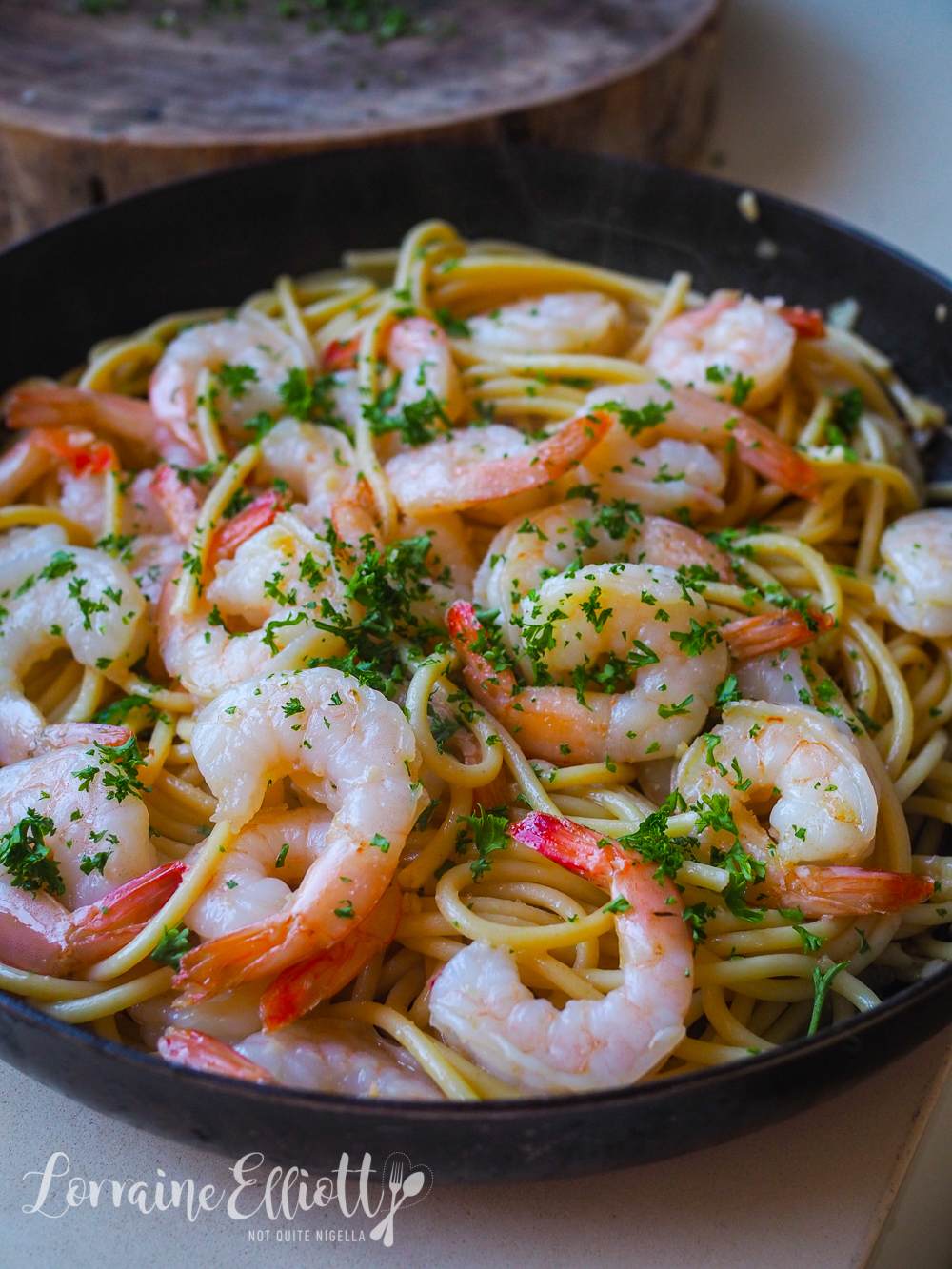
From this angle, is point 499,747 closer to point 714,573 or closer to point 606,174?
point 714,573

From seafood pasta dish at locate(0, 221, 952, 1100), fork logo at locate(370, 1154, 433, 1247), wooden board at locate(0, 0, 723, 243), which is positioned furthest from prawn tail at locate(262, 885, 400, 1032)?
wooden board at locate(0, 0, 723, 243)

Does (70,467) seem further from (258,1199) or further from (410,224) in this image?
(258,1199)


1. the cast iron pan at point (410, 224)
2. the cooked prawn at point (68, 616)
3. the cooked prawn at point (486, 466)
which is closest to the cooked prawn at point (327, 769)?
the cooked prawn at point (68, 616)

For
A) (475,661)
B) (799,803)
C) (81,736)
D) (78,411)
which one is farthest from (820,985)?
(78,411)

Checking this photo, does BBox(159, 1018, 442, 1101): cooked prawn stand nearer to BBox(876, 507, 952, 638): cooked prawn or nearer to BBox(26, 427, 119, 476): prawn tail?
BBox(876, 507, 952, 638): cooked prawn

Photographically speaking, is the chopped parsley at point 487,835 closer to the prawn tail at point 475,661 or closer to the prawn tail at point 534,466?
the prawn tail at point 475,661

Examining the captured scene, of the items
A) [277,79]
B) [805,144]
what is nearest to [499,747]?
[277,79]
